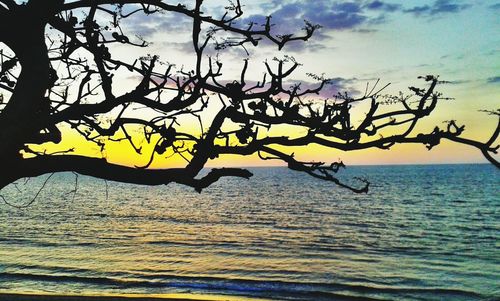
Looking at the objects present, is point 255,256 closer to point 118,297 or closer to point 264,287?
point 264,287

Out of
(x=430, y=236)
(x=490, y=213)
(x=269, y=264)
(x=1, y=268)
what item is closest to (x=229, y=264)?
(x=269, y=264)

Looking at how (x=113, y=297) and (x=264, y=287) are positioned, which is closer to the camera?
(x=113, y=297)

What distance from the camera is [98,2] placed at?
3.57 m

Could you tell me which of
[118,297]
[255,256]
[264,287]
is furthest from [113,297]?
[255,256]

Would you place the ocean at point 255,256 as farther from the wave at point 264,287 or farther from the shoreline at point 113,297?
the shoreline at point 113,297

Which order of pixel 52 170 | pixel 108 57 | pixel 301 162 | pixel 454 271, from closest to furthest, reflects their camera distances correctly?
pixel 301 162 → pixel 52 170 → pixel 108 57 → pixel 454 271

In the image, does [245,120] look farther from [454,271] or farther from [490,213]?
[490,213]

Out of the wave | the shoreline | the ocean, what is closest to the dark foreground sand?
the shoreline

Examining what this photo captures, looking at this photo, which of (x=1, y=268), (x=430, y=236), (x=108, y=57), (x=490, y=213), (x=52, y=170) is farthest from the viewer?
(x=490, y=213)

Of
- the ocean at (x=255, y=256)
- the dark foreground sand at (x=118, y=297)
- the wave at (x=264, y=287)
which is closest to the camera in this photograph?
the dark foreground sand at (x=118, y=297)

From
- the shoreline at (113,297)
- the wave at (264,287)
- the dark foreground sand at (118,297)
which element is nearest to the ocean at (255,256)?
the wave at (264,287)

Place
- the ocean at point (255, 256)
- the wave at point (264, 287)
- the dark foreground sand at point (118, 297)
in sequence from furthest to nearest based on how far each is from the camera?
the ocean at point (255, 256)
the wave at point (264, 287)
the dark foreground sand at point (118, 297)

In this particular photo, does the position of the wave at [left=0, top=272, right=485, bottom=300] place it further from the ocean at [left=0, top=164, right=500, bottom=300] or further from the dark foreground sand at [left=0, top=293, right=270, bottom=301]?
the dark foreground sand at [left=0, top=293, right=270, bottom=301]

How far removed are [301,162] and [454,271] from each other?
70.8 ft
